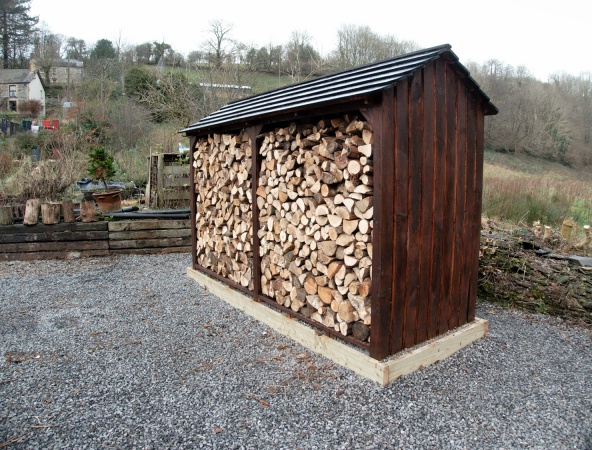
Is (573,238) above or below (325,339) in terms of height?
above

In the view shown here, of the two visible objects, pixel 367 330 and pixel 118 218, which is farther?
pixel 118 218

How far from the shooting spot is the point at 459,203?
317 cm

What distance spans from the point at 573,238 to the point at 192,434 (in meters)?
5.11

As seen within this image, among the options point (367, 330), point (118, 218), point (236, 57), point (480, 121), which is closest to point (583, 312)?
point (480, 121)

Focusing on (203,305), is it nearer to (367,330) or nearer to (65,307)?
(65,307)

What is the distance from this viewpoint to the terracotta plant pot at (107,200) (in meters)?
7.63

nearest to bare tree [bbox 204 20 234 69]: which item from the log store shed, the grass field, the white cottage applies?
the grass field

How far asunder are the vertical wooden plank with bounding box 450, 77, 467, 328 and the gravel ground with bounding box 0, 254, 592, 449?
40cm

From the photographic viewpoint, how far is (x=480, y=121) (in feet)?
10.8

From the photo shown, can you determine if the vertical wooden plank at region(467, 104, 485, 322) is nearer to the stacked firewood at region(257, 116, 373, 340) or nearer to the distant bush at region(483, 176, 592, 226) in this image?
the stacked firewood at region(257, 116, 373, 340)

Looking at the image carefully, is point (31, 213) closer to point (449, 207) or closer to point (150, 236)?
point (150, 236)

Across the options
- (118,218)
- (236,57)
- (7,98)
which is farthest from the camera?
(7,98)

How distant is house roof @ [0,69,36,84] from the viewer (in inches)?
1141

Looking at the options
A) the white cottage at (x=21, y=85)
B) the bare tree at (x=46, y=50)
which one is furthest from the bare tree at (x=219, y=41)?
the bare tree at (x=46, y=50)
